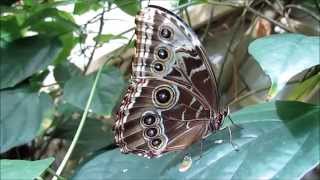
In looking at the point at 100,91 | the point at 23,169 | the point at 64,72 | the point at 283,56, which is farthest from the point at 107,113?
the point at 283,56

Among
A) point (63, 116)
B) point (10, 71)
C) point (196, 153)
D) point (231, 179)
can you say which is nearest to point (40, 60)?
point (10, 71)

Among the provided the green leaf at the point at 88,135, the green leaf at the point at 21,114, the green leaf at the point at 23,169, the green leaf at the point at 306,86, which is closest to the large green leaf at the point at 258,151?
the green leaf at the point at 23,169

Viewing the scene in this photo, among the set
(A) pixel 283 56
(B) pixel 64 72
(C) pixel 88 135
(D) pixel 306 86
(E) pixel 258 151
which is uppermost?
(A) pixel 283 56

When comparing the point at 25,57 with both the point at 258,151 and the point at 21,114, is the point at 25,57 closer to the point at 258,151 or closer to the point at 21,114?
the point at 21,114

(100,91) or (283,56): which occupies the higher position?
(283,56)

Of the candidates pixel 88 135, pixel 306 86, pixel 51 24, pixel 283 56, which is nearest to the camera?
pixel 283 56

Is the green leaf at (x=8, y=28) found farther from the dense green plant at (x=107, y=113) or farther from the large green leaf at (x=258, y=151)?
the large green leaf at (x=258, y=151)

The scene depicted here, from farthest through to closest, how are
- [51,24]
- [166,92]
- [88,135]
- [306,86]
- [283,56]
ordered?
[88,135], [51,24], [306,86], [166,92], [283,56]

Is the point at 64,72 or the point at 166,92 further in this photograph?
the point at 64,72
